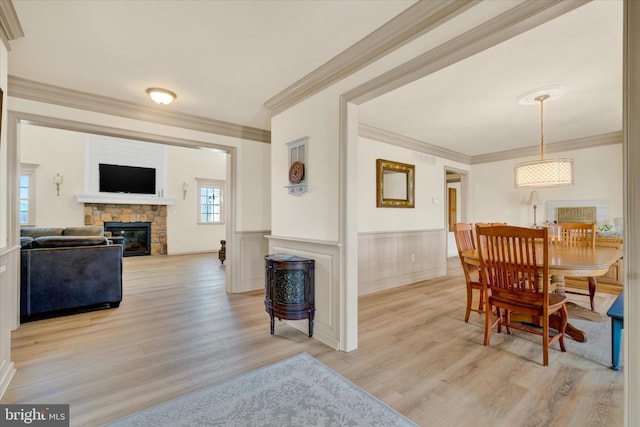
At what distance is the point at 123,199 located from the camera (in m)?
7.66

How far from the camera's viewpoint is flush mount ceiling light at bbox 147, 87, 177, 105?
3.09m

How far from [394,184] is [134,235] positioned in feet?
23.5

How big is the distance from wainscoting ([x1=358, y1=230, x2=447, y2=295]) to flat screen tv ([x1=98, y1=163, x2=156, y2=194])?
6.59 metres

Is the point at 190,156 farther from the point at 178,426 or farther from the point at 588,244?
the point at 588,244

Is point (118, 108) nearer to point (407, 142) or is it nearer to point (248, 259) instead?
point (248, 259)

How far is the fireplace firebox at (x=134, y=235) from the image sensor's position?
7.67 m

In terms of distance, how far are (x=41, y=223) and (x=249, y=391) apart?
768 cm

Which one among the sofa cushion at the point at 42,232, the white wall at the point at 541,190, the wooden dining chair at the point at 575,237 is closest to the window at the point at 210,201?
the sofa cushion at the point at 42,232

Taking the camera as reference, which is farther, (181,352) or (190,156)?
(190,156)

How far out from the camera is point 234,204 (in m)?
4.32

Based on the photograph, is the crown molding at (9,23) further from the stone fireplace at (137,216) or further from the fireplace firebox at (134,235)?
the fireplace firebox at (134,235)

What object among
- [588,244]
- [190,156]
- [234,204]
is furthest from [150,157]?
[588,244]

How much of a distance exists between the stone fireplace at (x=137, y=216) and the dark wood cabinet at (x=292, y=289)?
22.3 feet

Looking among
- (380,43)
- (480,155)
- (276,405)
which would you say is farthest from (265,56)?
(480,155)
